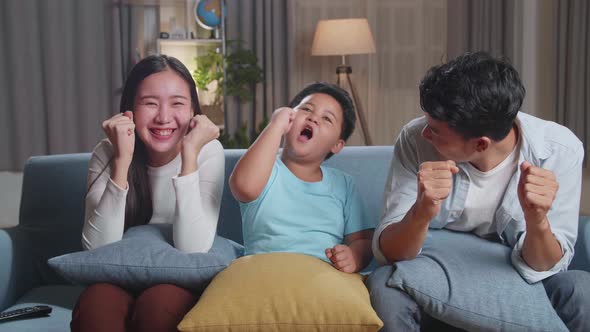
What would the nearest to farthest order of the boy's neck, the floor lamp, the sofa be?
the boy's neck, the sofa, the floor lamp

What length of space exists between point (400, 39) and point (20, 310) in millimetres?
3975

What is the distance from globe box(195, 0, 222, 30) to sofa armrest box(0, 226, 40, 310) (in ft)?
9.85

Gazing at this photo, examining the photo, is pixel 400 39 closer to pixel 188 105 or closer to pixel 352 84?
pixel 352 84

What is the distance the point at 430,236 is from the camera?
1.75m

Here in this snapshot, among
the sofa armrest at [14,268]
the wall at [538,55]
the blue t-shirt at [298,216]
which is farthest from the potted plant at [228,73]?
the blue t-shirt at [298,216]

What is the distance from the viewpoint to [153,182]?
76.3 inches

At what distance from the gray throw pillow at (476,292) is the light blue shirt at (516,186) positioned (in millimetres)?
80

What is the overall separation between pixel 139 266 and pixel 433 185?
0.71 m

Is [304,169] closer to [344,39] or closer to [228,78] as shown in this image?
[344,39]

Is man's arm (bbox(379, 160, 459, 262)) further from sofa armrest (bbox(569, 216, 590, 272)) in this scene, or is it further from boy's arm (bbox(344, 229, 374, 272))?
sofa armrest (bbox(569, 216, 590, 272))

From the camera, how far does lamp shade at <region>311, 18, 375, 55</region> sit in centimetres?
477

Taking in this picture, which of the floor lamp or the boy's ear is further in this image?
the floor lamp

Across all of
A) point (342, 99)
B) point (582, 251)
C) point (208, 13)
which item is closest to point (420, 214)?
point (342, 99)

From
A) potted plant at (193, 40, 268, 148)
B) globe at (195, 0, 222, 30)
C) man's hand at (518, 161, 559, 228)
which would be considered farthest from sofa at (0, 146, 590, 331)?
globe at (195, 0, 222, 30)
